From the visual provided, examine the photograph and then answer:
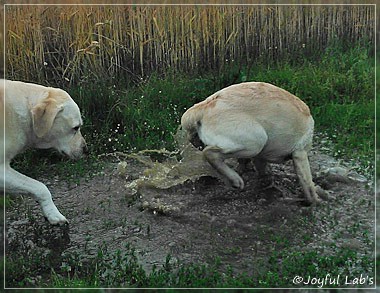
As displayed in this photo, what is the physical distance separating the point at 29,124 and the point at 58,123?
27 cm

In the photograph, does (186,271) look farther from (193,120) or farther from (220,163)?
(193,120)

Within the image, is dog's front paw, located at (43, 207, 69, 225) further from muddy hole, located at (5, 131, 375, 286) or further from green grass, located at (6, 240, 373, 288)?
green grass, located at (6, 240, 373, 288)

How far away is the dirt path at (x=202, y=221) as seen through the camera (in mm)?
5047

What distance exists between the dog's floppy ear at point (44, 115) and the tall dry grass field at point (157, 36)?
2.34m

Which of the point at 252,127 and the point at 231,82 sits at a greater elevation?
the point at 252,127

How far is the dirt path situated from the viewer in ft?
16.6

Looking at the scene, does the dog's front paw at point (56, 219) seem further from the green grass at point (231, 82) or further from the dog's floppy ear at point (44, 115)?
the green grass at point (231, 82)

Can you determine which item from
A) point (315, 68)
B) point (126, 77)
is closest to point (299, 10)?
point (315, 68)

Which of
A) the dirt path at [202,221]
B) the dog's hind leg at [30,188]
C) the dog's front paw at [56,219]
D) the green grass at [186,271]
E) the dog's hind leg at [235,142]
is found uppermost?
the dog's hind leg at [235,142]

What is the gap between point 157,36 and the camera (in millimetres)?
8023

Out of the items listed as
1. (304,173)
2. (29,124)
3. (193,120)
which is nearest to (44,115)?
(29,124)

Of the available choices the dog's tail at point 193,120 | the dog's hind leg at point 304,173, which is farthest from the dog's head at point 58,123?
the dog's hind leg at point 304,173

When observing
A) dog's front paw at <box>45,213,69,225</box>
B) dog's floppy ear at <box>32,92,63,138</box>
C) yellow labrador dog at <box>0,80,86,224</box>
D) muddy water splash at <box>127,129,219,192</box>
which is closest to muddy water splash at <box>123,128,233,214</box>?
muddy water splash at <box>127,129,219,192</box>

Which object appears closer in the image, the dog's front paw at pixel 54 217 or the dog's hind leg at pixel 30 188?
the dog's hind leg at pixel 30 188
